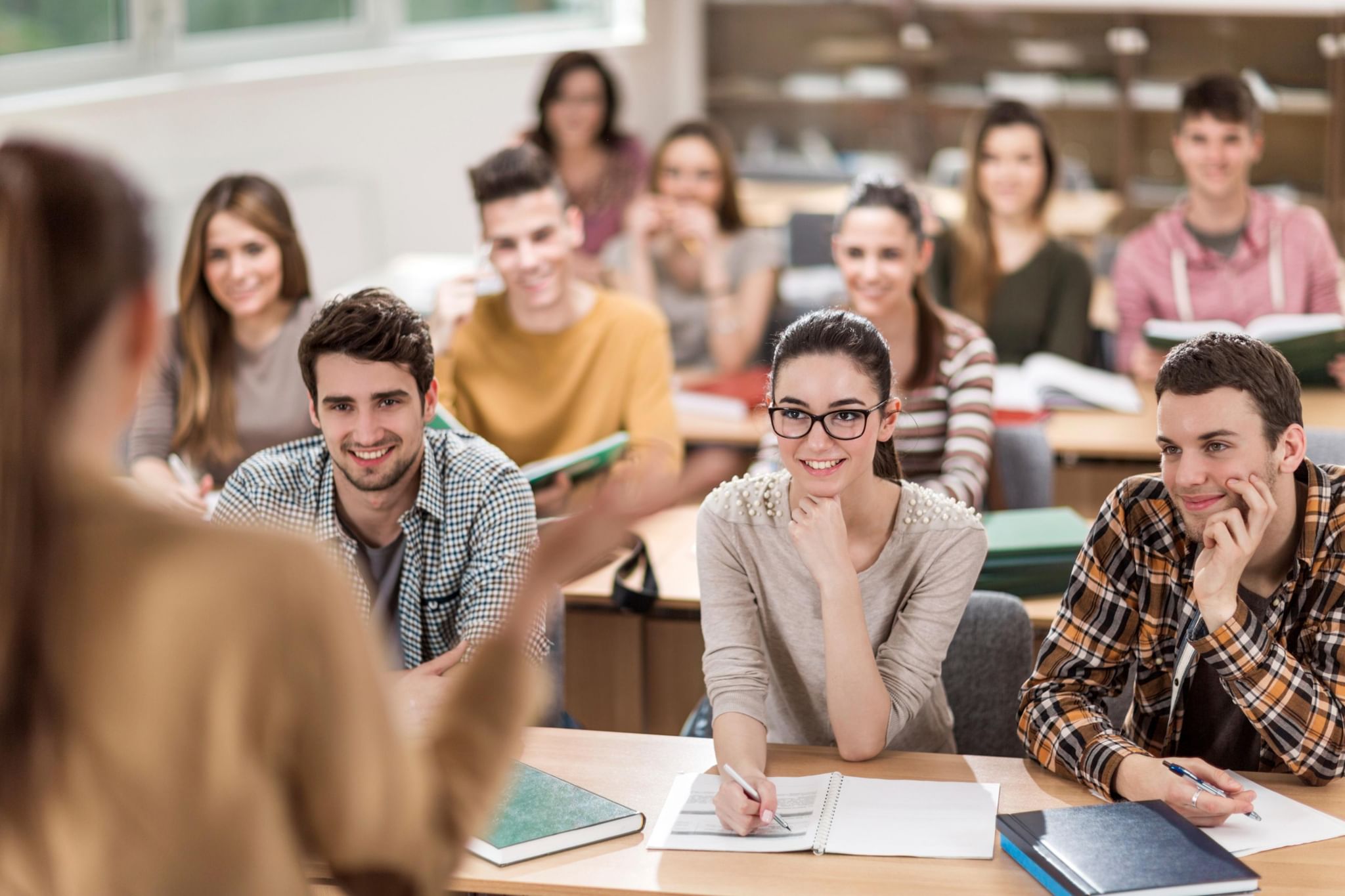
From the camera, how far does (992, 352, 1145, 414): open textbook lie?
3533 millimetres

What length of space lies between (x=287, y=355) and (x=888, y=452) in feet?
5.12

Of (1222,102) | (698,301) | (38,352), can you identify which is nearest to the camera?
(38,352)

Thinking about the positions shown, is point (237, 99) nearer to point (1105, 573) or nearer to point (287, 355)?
point (287, 355)

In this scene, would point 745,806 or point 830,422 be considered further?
point 830,422

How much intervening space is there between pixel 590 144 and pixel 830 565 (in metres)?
3.61

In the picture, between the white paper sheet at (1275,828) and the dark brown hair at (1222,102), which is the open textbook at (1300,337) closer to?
the dark brown hair at (1222,102)

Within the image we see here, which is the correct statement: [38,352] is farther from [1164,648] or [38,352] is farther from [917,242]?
[917,242]

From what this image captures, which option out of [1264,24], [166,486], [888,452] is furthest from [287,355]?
[1264,24]

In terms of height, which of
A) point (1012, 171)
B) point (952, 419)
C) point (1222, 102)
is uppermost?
point (1222, 102)

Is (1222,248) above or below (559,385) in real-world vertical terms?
above

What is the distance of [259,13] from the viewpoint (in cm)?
482

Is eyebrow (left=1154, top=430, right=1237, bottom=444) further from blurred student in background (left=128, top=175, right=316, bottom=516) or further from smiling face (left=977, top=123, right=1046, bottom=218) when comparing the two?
smiling face (left=977, top=123, right=1046, bottom=218)

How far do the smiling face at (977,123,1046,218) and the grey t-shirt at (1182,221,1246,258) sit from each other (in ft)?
1.54

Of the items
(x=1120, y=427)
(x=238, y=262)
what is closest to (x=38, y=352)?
(x=238, y=262)
